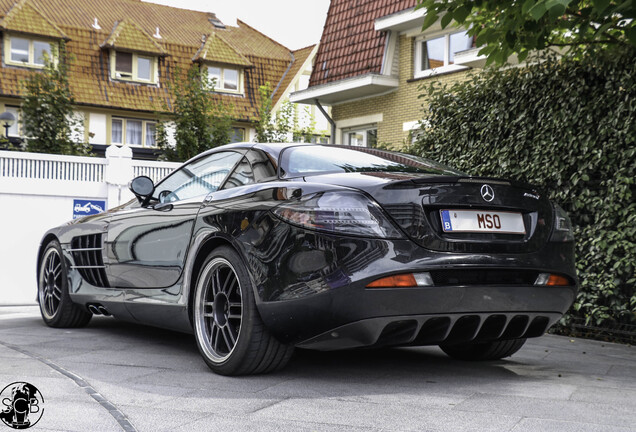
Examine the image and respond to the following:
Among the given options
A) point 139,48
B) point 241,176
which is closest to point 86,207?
point 241,176

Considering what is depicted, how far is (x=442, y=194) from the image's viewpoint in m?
4.30

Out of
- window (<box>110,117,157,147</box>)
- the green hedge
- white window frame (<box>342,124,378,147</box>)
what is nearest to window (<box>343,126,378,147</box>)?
white window frame (<box>342,124,378,147</box>)

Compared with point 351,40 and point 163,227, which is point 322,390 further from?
point 351,40

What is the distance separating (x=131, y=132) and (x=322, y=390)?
3634 cm

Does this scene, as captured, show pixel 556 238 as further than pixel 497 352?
No

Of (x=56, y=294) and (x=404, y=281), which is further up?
(x=404, y=281)

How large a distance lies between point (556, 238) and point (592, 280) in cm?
280

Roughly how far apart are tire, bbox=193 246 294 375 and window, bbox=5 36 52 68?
3333 centimetres

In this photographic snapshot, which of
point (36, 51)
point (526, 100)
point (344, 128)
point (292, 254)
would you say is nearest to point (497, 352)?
point (292, 254)

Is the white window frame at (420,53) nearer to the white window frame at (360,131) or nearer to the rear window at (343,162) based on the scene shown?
the white window frame at (360,131)

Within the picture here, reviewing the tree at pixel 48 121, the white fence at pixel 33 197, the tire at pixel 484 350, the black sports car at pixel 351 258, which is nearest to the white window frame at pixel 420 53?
the tree at pixel 48 121

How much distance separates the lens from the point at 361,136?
20.2 m

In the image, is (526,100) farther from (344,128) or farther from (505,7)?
(344,128)

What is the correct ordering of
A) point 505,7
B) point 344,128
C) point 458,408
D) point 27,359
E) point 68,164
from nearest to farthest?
point 458,408 → point 27,359 → point 505,7 → point 68,164 → point 344,128
